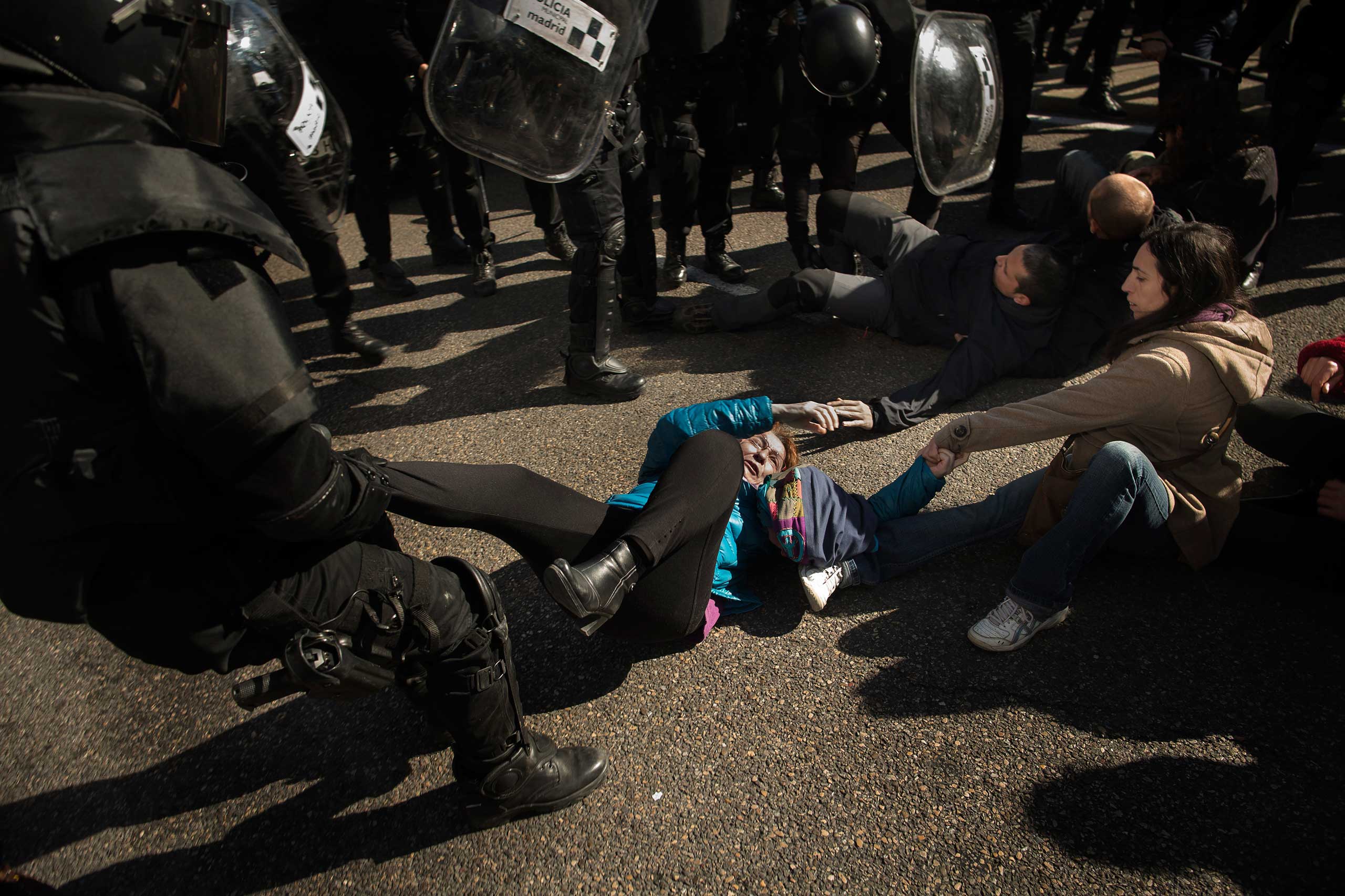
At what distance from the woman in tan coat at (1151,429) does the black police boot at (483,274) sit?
2942 millimetres

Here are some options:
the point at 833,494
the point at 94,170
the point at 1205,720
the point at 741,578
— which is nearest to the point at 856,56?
the point at 833,494

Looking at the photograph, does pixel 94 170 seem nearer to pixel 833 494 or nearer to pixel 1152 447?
pixel 833 494

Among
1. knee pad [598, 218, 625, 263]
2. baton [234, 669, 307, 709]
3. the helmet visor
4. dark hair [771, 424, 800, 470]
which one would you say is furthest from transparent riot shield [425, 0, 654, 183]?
baton [234, 669, 307, 709]

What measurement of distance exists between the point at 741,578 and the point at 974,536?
2.41 ft

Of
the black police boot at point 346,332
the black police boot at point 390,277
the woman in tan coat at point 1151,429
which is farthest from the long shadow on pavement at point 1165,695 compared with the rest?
the black police boot at point 390,277

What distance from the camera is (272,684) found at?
1.34 metres

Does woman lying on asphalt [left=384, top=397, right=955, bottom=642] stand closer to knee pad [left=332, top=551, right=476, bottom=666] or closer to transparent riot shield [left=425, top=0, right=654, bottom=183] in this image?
knee pad [left=332, top=551, right=476, bottom=666]

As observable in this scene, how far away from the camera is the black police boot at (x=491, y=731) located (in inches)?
62.2

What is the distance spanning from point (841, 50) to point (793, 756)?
9.61ft

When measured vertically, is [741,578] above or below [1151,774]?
above

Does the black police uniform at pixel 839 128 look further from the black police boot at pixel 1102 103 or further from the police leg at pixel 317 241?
the black police boot at pixel 1102 103

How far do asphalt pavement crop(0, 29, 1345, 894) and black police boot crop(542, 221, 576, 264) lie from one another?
7.68 ft

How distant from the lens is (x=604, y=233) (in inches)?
119

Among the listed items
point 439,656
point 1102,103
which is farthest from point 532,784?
Answer: point 1102,103
